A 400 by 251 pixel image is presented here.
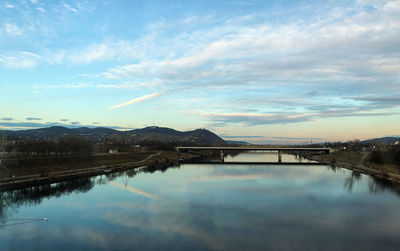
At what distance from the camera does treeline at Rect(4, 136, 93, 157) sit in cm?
5906

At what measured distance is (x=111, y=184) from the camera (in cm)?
4725

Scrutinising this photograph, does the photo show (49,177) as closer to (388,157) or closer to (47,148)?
(47,148)

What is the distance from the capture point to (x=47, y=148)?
64.6 metres

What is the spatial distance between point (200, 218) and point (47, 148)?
5178 cm

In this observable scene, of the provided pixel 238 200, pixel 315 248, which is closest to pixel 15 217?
pixel 238 200

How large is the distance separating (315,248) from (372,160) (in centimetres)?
7179

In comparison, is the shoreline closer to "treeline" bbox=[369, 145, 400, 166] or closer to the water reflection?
the water reflection

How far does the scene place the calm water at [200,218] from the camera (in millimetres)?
19906

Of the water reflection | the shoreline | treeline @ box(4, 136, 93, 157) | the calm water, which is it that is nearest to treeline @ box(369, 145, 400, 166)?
the calm water

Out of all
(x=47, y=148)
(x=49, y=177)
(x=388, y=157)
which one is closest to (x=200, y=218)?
(x=49, y=177)

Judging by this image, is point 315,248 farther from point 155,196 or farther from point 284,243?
point 155,196

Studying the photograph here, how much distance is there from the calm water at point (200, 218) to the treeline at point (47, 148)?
2226cm

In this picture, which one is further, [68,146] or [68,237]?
[68,146]

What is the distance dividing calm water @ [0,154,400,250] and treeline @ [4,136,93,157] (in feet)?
73.0
